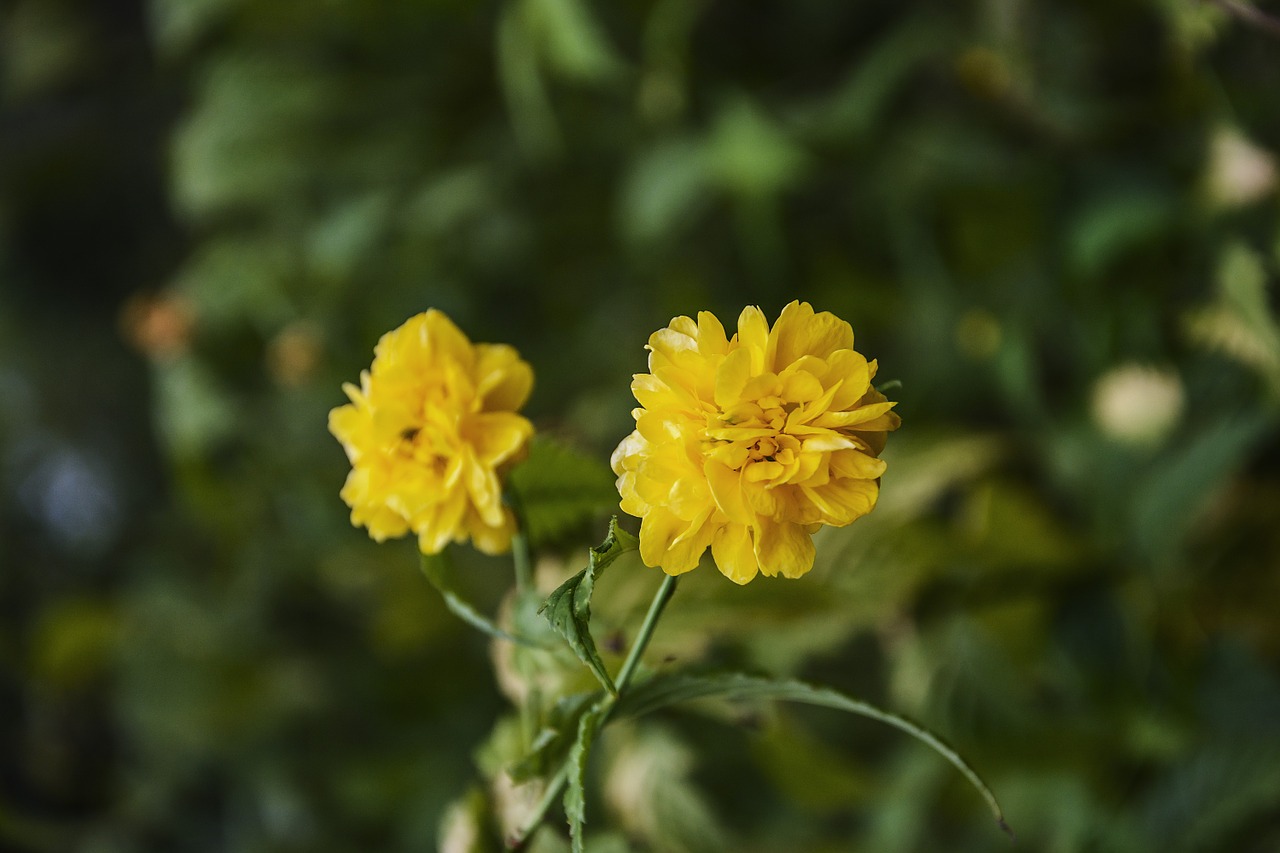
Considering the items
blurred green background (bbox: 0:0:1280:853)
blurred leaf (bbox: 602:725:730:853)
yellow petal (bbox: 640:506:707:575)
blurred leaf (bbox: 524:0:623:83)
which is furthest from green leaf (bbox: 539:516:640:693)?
blurred leaf (bbox: 524:0:623:83)

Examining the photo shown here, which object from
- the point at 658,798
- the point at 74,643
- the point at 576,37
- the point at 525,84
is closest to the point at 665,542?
the point at 658,798

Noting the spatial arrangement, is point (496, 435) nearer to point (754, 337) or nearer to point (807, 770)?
point (754, 337)

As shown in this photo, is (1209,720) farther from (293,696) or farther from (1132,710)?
(293,696)

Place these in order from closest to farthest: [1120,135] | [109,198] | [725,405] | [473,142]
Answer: [725,405]
[1120,135]
[473,142]
[109,198]

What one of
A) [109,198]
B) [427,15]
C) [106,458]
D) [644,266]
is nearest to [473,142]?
[427,15]

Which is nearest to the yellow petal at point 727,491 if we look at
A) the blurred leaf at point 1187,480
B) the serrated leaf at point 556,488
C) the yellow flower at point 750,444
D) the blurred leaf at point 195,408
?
the yellow flower at point 750,444

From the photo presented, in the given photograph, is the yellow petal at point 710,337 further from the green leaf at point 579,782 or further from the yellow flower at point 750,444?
the green leaf at point 579,782

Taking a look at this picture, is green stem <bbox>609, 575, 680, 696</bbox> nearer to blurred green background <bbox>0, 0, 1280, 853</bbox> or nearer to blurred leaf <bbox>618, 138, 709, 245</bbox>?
blurred green background <bbox>0, 0, 1280, 853</bbox>
